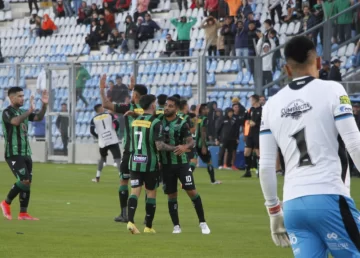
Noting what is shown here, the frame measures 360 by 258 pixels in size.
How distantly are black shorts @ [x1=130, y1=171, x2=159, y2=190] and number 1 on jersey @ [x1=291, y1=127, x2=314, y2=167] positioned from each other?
771 centimetres

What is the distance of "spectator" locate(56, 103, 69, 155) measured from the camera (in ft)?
116

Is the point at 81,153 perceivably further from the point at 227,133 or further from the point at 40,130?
the point at 227,133

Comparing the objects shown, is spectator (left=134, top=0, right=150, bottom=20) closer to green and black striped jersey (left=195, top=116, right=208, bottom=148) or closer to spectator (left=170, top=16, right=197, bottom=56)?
spectator (left=170, top=16, right=197, bottom=56)

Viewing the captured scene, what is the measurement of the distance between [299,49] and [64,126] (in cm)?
2978

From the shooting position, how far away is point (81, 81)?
34719 mm

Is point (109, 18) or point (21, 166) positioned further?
point (109, 18)

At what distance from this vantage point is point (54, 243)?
41.5 ft

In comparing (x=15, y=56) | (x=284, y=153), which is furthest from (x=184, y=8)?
(x=284, y=153)

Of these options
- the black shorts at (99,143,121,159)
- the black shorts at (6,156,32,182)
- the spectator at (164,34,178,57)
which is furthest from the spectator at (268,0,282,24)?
the black shorts at (6,156,32,182)

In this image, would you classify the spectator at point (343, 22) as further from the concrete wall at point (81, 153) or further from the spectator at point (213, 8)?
the concrete wall at point (81, 153)

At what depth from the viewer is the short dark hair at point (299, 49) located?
5.95m

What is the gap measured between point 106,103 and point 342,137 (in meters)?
9.19

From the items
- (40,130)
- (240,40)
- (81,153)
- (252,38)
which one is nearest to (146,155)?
(252,38)

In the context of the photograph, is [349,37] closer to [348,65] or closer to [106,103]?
[348,65]
